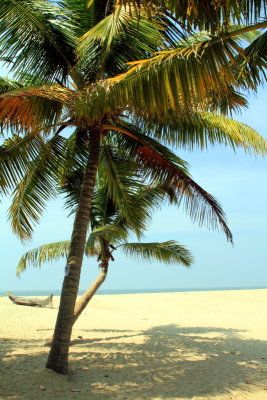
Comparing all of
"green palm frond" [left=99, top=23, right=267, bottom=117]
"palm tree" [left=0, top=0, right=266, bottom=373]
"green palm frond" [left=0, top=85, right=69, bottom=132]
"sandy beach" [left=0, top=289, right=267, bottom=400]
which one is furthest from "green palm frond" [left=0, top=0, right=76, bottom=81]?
"sandy beach" [left=0, top=289, right=267, bottom=400]

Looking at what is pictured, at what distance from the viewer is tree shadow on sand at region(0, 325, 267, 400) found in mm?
6414

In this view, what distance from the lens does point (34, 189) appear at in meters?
8.86

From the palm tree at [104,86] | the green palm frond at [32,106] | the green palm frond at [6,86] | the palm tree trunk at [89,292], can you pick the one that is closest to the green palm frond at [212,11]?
the palm tree at [104,86]

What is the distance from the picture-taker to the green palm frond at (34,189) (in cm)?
868

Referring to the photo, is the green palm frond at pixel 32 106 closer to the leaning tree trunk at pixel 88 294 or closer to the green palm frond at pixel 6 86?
the green palm frond at pixel 6 86

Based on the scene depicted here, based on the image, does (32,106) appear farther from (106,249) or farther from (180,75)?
(106,249)

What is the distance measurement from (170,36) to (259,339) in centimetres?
964

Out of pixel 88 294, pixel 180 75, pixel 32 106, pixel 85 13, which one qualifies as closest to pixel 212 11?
pixel 180 75

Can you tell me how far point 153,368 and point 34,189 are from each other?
4633mm

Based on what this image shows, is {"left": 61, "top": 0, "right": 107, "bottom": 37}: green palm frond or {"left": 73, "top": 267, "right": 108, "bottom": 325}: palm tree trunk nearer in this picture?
{"left": 61, "top": 0, "right": 107, "bottom": 37}: green palm frond

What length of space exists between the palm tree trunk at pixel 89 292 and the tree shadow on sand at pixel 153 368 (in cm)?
98

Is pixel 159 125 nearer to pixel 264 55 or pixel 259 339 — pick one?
pixel 264 55

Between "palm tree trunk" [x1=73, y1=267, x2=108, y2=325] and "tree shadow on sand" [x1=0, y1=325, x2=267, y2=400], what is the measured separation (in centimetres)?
98

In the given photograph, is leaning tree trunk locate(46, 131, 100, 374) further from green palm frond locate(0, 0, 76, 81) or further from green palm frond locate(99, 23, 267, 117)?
green palm frond locate(99, 23, 267, 117)
